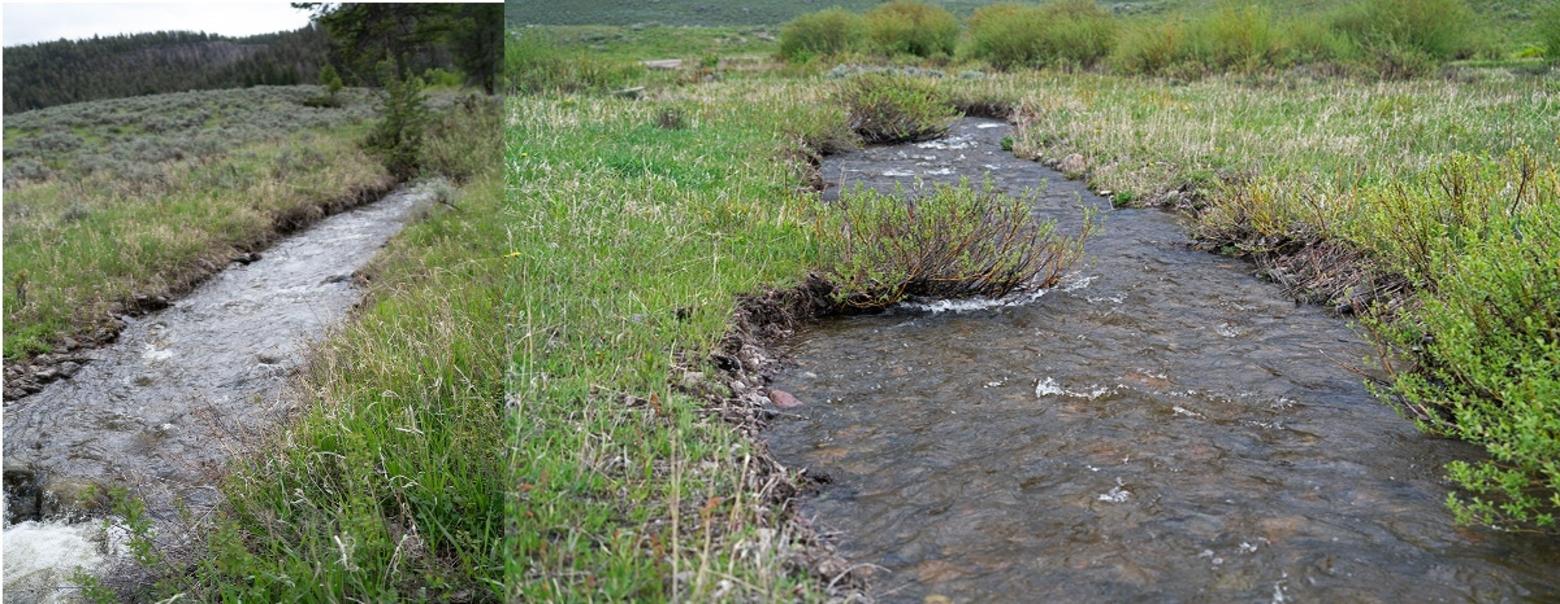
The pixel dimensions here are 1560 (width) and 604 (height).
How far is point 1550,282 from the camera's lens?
4.27m

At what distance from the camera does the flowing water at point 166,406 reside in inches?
188

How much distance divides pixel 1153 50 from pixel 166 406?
2754 centimetres

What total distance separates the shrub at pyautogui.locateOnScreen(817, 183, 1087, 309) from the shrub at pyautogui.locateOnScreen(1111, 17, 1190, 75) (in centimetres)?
2226

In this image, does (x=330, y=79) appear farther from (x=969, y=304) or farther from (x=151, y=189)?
(x=969, y=304)

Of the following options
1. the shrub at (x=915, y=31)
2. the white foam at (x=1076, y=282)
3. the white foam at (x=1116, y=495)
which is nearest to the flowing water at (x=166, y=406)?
the white foam at (x=1116, y=495)

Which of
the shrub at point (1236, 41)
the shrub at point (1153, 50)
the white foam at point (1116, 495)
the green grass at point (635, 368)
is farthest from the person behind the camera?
the shrub at point (1153, 50)

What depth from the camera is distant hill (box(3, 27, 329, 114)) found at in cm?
892

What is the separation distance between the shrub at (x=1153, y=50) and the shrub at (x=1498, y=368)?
2371cm

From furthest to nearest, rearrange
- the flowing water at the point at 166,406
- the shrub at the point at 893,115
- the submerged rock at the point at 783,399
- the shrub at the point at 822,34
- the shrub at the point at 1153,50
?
the shrub at the point at 822,34 < the shrub at the point at 1153,50 < the shrub at the point at 893,115 < the submerged rock at the point at 783,399 < the flowing water at the point at 166,406

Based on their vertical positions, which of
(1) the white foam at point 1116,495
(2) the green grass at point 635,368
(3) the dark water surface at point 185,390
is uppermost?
(2) the green grass at point 635,368

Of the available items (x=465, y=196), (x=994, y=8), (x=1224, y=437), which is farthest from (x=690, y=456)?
(x=994, y=8)

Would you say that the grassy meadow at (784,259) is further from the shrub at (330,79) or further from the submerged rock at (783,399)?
the shrub at (330,79)

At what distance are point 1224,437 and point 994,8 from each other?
38052 mm

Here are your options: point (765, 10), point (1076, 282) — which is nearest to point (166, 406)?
point (1076, 282)
